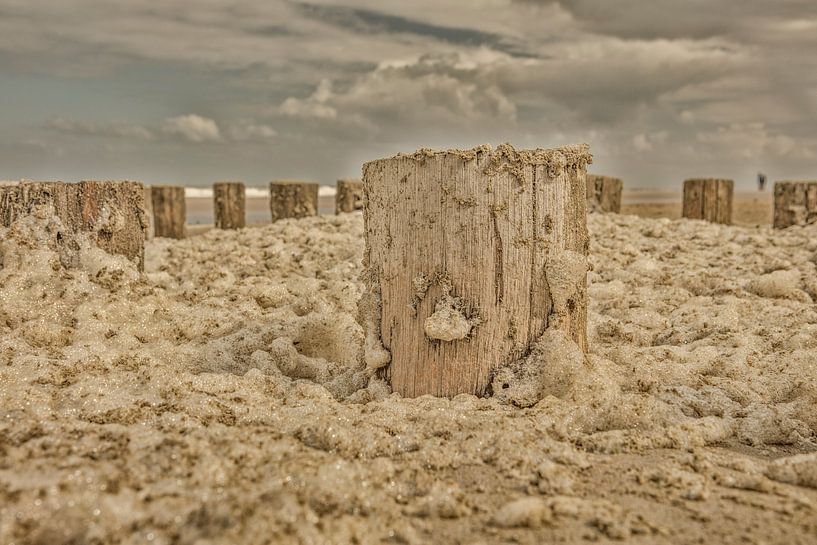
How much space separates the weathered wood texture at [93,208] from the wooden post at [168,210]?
3.64 metres

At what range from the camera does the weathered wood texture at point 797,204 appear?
7.44 m

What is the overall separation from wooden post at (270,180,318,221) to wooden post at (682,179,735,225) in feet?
14.5

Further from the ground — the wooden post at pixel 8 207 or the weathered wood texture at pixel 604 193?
the weathered wood texture at pixel 604 193

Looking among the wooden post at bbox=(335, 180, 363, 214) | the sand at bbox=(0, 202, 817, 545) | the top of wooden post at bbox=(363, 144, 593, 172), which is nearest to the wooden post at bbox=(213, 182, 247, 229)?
the wooden post at bbox=(335, 180, 363, 214)

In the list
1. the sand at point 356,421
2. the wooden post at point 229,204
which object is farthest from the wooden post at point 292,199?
the sand at point 356,421

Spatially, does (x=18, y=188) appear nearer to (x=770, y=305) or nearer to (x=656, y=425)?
(x=656, y=425)

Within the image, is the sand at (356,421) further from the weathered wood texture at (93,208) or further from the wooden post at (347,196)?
the wooden post at (347,196)

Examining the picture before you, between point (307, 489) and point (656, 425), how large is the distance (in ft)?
4.29

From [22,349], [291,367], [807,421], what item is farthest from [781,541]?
[22,349]

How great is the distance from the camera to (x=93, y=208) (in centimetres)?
420

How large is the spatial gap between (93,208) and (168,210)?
3.82m

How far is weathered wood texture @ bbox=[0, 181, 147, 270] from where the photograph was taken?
4105mm

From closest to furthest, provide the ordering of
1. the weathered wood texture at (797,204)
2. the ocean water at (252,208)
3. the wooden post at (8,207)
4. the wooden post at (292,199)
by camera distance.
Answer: the wooden post at (8,207)
the weathered wood texture at (797,204)
the wooden post at (292,199)
the ocean water at (252,208)

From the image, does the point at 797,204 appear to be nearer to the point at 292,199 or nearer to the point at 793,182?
the point at 793,182
